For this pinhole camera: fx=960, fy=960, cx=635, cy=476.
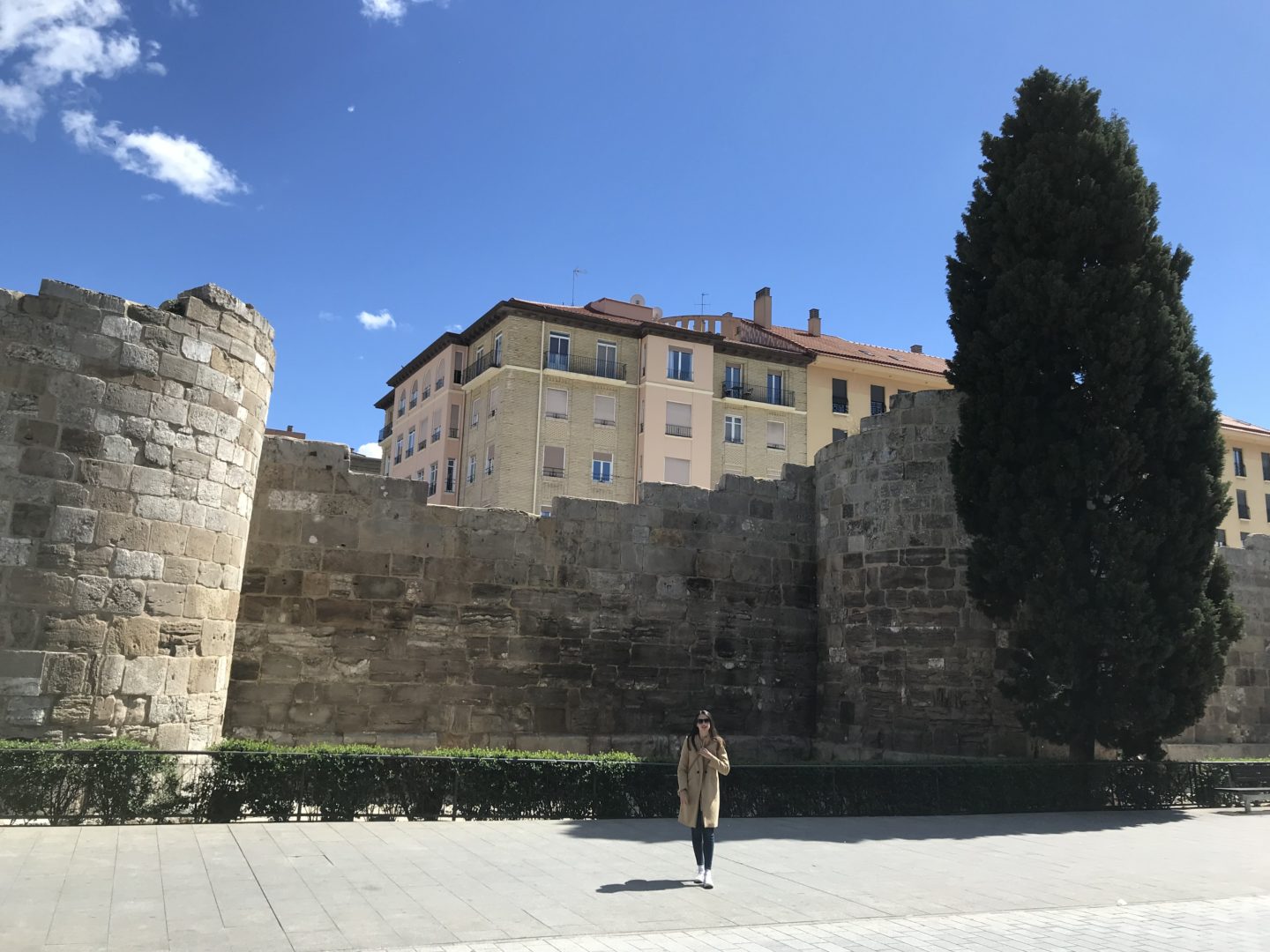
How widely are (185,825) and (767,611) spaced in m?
9.29

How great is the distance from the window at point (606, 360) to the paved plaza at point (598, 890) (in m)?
34.7

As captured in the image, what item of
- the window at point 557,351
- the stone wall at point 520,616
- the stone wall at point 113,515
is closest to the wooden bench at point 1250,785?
the stone wall at point 520,616

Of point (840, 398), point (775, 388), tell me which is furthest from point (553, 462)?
point (840, 398)

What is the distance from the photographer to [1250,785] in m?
A: 14.1

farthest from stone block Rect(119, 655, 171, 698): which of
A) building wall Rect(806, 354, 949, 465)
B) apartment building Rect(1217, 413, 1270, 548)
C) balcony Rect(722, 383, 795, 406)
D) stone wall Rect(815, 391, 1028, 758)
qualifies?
apartment building Rect(1217, 413, 1270, 548)

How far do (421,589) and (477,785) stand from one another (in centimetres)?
359

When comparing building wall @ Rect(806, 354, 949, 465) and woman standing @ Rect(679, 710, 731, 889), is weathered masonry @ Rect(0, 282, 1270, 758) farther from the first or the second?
building wall @ Rect(806, 354, 949, 465)

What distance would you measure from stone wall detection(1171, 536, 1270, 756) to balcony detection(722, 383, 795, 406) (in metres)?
29.0

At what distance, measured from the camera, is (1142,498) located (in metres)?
13.5

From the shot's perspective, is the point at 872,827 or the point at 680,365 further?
the point at 680,365

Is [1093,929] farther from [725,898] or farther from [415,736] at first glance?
[415,736]

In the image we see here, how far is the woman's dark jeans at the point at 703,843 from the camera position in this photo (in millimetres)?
7527

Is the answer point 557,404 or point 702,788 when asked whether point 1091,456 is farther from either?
point 557,404

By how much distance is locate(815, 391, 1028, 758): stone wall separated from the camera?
13898mm
